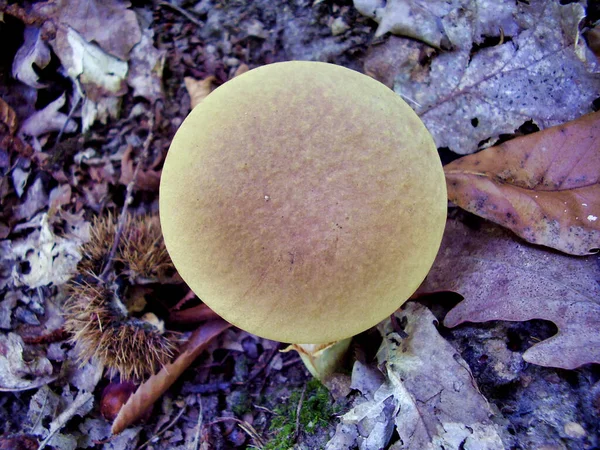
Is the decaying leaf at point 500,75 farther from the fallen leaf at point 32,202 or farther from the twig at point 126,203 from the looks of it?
the fallen leaf at point 32,202

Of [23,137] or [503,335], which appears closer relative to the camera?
[503,335]

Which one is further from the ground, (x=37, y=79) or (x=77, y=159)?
(x=37, y=79)

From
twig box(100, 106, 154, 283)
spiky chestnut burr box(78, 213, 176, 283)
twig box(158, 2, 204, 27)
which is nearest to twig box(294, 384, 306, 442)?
spiky chestnut burr box(78, 213, 176, 283)

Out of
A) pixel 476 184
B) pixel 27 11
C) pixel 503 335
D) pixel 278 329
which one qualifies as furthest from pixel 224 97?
pixel 27 11

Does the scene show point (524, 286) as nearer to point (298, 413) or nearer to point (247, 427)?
point (298, 413)

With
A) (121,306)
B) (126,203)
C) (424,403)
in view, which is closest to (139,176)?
(126,203)

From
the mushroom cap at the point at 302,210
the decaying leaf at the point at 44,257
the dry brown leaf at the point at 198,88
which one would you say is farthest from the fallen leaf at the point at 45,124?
the mushroom cap at the point at 302,210

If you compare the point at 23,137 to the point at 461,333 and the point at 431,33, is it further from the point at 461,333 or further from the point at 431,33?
the point at 461,333

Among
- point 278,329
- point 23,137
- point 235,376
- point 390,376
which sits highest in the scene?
point 278,329
